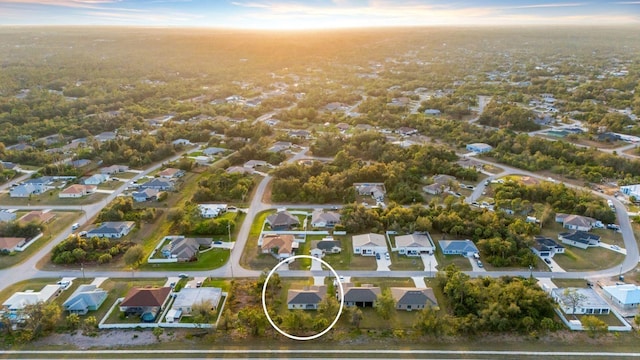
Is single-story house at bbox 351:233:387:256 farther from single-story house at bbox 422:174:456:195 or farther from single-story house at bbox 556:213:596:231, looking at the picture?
single-story house at bbox 556:213:596:231

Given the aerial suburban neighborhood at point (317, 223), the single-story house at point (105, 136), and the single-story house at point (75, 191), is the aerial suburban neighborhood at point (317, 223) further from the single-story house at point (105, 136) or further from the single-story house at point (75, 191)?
the single-story house at point (105, 136)

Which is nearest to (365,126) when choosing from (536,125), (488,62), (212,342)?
(536,125)

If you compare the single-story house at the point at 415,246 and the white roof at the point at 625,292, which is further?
the single-story house at the point at 415,246

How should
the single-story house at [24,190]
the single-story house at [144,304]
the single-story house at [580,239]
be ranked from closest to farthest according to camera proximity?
the single-story house at [144,304]
the single-story house at [580,239]
the single-story house at [24,190]

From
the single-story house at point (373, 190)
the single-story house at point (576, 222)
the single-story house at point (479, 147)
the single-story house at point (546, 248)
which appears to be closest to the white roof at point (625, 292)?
the single-story house at point (546, 248)

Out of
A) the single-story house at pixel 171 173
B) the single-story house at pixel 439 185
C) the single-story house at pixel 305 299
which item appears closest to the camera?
the single-story house at pixel 305 299

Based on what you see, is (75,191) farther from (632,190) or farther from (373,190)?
(632,190)

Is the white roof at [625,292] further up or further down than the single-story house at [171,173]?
further up

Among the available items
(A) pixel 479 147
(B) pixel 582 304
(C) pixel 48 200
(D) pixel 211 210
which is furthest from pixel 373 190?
(C) pixel 48 200

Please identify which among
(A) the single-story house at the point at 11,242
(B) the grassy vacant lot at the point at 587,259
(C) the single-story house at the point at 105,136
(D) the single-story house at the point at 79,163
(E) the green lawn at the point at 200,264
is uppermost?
(A) the single-story house at the point at 11,242
